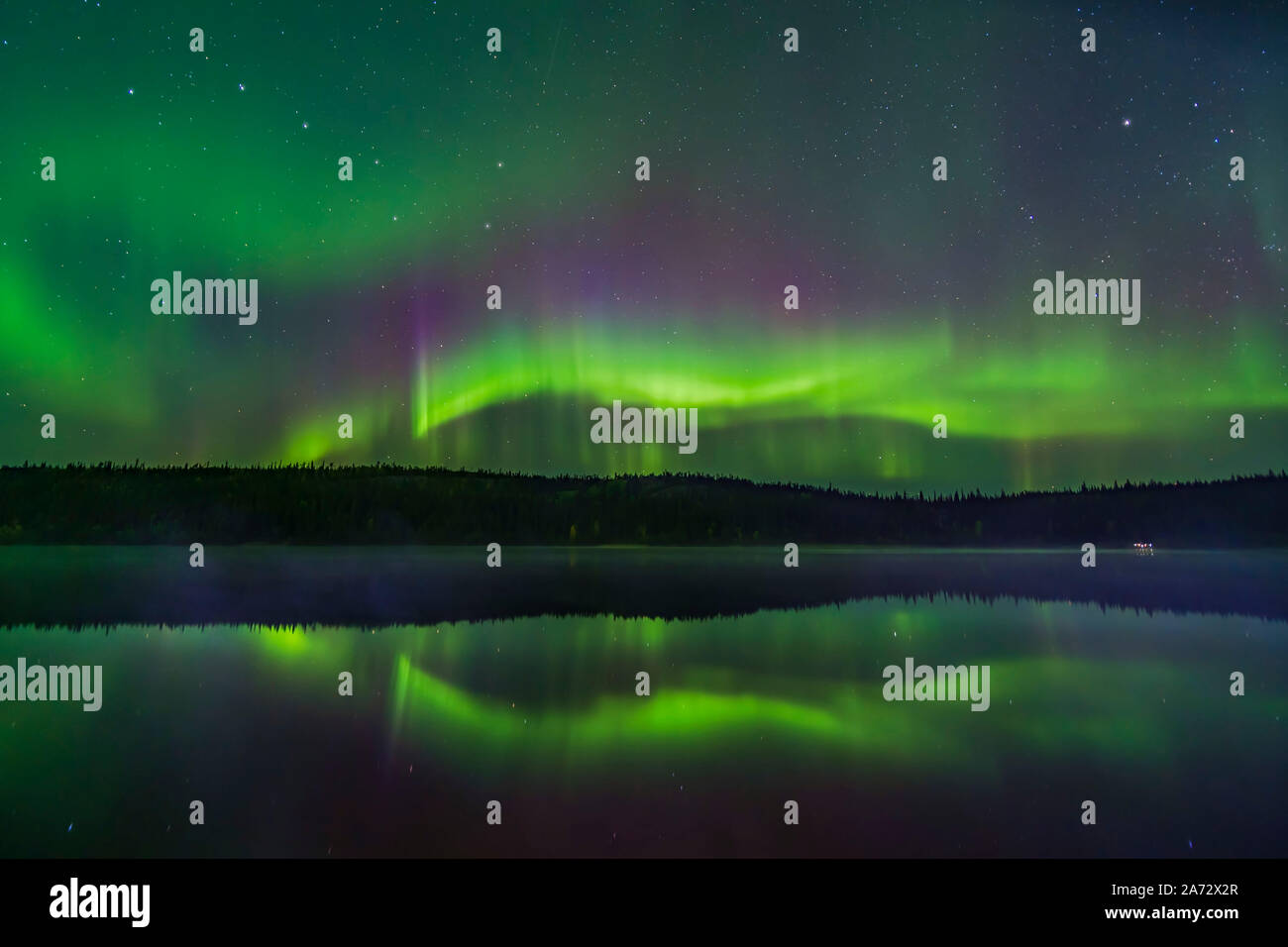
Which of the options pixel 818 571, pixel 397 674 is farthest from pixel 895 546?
pixel 397 674

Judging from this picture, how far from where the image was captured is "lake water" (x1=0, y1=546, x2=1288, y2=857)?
6.14 m

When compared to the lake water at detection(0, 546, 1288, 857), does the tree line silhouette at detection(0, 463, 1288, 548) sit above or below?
above

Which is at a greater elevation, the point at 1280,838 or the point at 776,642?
the point at 776,642

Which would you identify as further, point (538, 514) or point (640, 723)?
point (538, 514)

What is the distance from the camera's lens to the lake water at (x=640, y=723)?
6.14 meters

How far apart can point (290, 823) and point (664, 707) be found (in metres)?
3.94

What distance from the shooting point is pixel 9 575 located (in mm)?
15539

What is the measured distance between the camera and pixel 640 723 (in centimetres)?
773

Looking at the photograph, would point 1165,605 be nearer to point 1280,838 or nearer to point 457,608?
point 1280,838

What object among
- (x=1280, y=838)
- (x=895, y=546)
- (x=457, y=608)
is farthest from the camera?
(x=895, y=546)

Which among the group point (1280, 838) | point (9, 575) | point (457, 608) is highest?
point (9, 575)

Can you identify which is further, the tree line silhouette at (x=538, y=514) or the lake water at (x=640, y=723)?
the tree line silhouette at (x=538, y=514)

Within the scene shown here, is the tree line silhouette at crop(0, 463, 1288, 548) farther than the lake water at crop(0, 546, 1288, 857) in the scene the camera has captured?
Yes

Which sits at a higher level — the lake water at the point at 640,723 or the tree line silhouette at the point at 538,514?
the tree line silhouette at the point at 538,514
